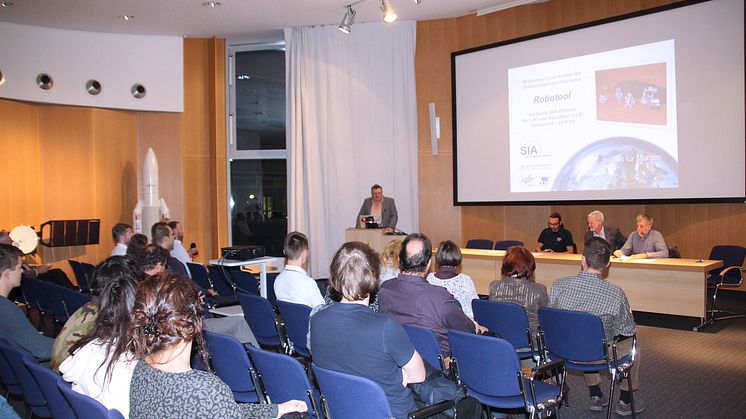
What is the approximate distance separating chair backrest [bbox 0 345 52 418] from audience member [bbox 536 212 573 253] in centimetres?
612

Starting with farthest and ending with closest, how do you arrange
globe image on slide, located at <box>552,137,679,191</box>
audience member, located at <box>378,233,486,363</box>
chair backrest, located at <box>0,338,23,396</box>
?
globe image on slide, located at <box>552,137,679,191</box>, audience member, located at <box>378,233,486,363</box>, chair backrest, located at <box>0,338,23,396</box>

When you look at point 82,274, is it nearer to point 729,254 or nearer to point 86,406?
point 86,406

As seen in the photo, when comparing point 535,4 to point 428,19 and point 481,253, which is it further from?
point 481,253

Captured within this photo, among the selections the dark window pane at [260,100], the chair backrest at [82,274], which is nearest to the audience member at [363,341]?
the chair backrest at [82,274]

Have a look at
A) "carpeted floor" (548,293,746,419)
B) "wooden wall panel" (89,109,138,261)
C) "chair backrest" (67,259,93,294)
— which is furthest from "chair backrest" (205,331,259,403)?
"wooden wall panel" (89,109,138,261)

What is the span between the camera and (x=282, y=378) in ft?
8.99

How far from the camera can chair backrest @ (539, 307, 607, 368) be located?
3.44 meters

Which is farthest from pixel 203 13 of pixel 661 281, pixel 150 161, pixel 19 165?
pixel 661 281

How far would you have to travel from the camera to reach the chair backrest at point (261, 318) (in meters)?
4.36

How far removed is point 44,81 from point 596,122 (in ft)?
27.0

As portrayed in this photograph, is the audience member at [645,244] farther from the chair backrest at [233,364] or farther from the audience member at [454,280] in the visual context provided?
the chair backrest at [233,364]

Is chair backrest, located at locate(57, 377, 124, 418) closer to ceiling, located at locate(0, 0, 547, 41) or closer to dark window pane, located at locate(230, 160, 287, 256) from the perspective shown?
ceiling, located at locate(0, 0, 547, 41)

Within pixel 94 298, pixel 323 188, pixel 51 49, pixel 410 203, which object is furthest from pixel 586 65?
pixel 51 49

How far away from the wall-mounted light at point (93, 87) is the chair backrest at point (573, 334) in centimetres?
878
